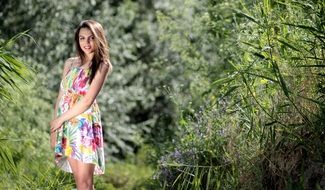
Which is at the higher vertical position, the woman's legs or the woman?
the woman

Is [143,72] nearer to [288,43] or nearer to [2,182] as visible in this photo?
[2,182]

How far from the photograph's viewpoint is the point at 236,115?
693cm

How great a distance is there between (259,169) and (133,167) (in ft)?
31.0

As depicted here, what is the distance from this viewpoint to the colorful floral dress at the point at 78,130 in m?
6.16

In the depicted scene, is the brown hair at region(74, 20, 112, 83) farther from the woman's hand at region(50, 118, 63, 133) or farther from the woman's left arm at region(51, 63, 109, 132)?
the woman's hand at region(50, 118, 63, 133)

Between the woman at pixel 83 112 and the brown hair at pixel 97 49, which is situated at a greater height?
the brown hair at pixel 97 49

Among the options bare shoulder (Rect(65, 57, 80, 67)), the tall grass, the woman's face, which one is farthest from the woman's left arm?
the tall grass

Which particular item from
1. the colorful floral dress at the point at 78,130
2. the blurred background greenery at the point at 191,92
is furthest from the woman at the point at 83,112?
the blurred background greenery at the point at 191,92

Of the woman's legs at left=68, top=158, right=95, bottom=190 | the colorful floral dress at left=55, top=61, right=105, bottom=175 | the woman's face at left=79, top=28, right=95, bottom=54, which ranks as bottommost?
the woman's legs at left=68, top=158, right=95, bottom=190

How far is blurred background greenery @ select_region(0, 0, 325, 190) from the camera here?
5.88 meters

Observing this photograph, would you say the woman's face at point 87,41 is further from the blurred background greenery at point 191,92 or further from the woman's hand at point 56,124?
the woman's hand at point 56,124

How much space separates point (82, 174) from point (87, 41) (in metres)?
0.88

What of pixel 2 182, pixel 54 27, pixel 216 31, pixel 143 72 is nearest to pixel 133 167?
pixel 143 72

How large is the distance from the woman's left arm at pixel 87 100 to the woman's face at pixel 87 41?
0.48 feet
